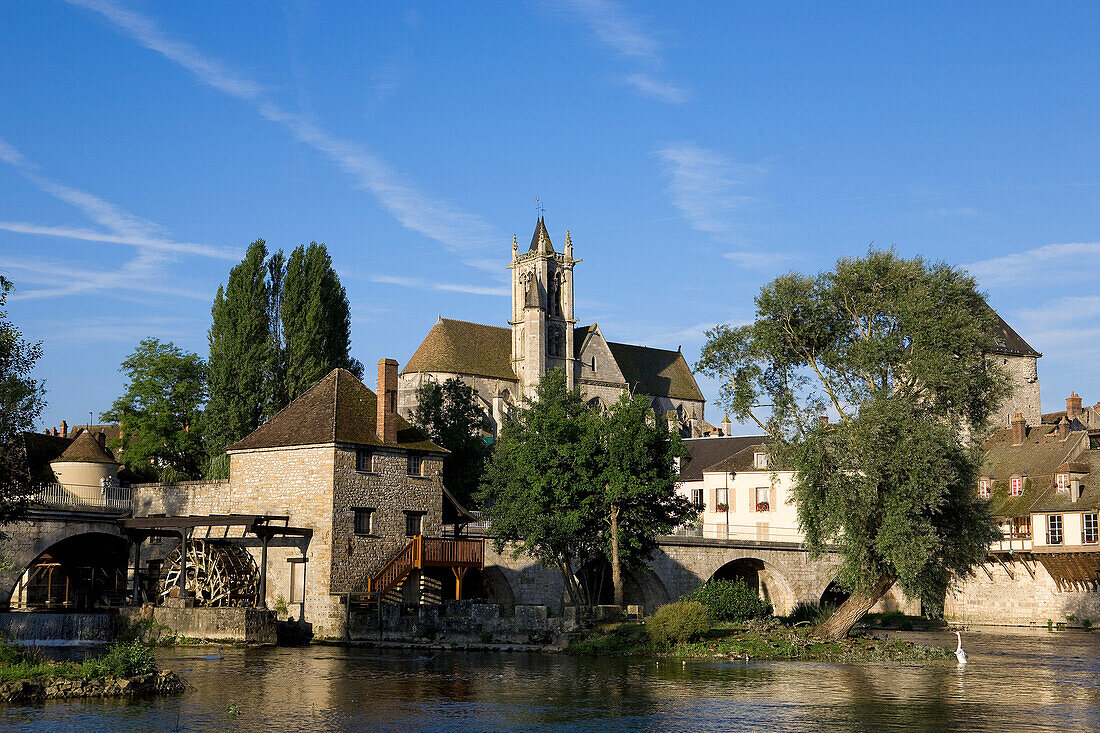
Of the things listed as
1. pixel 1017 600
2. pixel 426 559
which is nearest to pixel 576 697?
pixel 426 559

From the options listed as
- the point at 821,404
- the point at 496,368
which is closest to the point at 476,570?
the point at 821,404

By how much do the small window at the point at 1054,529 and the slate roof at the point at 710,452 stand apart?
16288 millimetres

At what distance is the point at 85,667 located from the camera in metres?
24.1

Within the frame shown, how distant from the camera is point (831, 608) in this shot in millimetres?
52750

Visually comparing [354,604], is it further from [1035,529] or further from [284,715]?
[1035,529]

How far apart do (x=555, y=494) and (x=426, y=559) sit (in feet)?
19.1

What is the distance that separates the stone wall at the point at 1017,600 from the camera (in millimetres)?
55312

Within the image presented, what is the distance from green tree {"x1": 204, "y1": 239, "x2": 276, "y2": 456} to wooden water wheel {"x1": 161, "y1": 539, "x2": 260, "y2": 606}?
39.4 feet

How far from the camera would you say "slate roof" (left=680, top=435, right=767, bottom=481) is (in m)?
69.1

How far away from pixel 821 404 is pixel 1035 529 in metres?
22.0

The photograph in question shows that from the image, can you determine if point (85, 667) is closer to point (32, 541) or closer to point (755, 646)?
point (755, 646)

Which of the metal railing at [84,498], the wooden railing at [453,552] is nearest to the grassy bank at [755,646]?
the wooden railing at [453,552]

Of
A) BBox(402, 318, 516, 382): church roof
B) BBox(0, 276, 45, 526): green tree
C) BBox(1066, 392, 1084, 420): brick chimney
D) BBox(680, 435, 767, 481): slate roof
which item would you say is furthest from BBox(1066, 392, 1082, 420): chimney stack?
BBox(0, 276, 45, 526): green tree

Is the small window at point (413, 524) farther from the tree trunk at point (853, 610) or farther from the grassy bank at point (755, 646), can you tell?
the tree trunk at point (853, 610)
